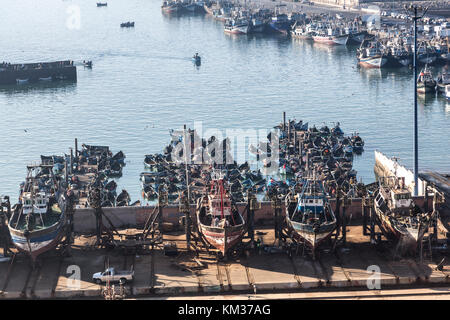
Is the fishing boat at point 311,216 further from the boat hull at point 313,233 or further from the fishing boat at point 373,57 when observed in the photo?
the fishing boat at point 373,57

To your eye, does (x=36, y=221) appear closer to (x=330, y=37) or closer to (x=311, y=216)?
(x=311, y=216)

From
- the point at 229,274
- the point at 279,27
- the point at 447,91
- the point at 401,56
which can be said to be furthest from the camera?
the point at 279,27

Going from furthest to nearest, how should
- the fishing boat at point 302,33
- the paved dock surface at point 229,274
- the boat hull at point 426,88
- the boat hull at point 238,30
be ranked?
1. the boat hull at point 238,30
2. the fishing boat at point 302,33
3. the boat hull at point 426,88
4. the paved dock surface at point 229,274

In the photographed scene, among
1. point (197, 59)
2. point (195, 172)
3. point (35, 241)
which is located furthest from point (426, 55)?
point (35, 241)

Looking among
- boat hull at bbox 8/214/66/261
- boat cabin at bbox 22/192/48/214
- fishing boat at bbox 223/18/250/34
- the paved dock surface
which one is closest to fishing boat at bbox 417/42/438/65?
fishing boat at bbox 223/18/250/34

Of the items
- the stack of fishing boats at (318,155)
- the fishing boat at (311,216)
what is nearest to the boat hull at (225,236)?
the fishing boat at (311,216)

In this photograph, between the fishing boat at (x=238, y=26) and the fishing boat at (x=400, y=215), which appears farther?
the fishing boat at (x=238, y=26)

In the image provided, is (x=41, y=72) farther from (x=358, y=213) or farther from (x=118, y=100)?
(x=358, y=213)

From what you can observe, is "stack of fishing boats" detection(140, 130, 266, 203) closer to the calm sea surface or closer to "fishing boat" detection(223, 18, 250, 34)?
the calm sea surface
